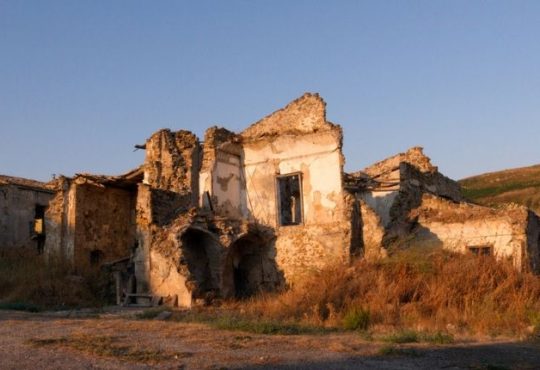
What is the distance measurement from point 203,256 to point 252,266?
190 centimetres

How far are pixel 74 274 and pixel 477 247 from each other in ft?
40.0

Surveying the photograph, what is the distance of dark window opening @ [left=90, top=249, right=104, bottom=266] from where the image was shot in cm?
2182

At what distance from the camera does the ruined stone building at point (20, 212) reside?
27.0 metres

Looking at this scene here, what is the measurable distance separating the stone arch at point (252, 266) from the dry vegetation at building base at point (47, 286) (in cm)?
400

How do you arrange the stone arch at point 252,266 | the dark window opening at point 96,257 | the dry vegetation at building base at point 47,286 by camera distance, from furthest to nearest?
the dark window opening at point 96,257 < the stone arch at point 252,266 < the dry vegetation at building base at point 47,286

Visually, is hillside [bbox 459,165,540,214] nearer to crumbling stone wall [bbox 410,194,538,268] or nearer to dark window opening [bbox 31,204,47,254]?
crumbling stone wall [bbox 410,194,538,268]

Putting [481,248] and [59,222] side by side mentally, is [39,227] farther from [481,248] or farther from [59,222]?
[481,248]

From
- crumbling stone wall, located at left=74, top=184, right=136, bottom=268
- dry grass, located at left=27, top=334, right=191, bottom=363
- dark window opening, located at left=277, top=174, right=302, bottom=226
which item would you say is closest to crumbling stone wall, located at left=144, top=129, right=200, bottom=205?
crumbling stone wall, located at left=74, top=184, right=136, bottom=268

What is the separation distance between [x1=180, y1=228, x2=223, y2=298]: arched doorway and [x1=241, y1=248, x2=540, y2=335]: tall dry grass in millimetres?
2389

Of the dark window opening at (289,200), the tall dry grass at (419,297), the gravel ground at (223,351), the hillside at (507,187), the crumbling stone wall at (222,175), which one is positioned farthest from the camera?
the hillside at (507,187)

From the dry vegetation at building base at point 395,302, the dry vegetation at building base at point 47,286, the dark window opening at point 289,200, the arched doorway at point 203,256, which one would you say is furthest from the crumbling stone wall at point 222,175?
the dry vegetation at building base at point 47,286

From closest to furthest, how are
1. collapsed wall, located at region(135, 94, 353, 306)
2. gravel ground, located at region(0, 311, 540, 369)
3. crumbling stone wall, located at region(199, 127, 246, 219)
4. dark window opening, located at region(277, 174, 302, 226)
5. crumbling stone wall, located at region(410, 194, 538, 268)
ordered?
gravel ground, located at region(0, 311, 540, 369)
collapsed wall, located at region(135, 94, 353, 306)
crumbling stone wall, located at region(410, 194, 538, 268)
crumbling stone wall, located at region(199, 127, 246, 219)
dark window opening, located at region(277, 174, 302, 226)

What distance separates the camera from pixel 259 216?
20203mm

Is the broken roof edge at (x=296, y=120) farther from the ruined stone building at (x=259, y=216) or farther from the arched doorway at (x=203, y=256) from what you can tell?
the arched doorway at (x=203, y=256)
